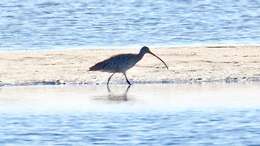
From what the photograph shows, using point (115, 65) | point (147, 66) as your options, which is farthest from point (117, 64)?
point (147, 66)

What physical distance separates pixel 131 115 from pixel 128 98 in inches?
59.2

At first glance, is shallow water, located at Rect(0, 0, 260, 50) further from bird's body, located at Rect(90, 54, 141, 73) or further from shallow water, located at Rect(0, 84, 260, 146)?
shallow water, located at Rect(0, 84, 260, 146)

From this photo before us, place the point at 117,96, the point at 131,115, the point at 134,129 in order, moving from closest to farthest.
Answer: the point at 134,129 < the point at 131,115 < the point at 117,96

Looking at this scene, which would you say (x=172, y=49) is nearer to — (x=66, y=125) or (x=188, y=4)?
(x=66, y=125)

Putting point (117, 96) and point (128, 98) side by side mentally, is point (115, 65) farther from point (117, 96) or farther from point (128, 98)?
point (128, 98)

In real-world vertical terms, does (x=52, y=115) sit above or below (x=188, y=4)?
below

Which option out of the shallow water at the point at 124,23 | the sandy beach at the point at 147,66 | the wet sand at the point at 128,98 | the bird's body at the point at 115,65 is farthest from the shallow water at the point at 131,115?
the shallow water at the point at 124,23

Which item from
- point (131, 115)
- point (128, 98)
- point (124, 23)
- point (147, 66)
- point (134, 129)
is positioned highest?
point (124, 23)

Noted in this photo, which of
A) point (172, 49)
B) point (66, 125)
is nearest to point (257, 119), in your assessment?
point (66, 125)

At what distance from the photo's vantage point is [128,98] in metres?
16.5

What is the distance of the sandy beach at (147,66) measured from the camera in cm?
1833

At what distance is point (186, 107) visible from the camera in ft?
51.2

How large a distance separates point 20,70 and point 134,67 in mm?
1820

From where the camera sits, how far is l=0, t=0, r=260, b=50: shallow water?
2378 cm
